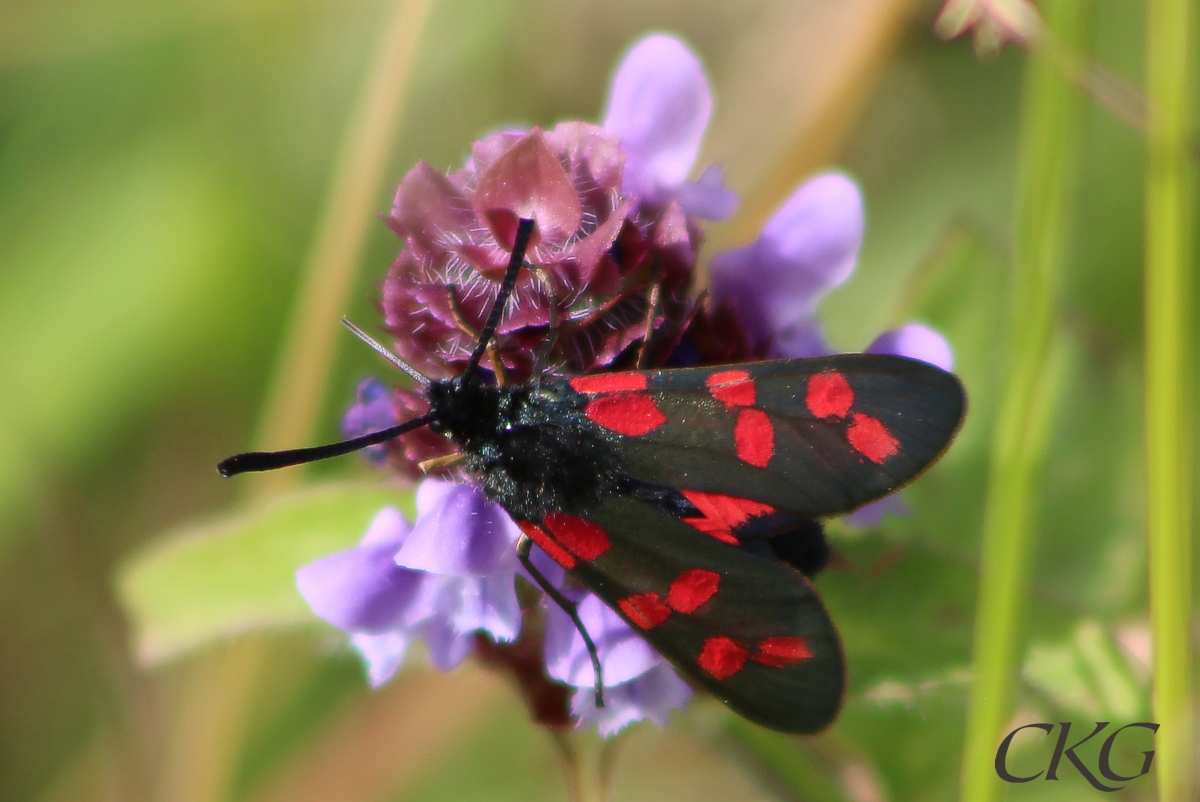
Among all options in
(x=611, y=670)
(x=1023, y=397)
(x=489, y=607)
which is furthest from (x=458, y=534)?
(x=1023, y=397)

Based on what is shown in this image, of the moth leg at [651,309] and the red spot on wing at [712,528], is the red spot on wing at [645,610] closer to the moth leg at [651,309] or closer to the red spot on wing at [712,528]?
the red spot on wing at [712,528]

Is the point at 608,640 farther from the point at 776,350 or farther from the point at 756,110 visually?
the point at 756,110

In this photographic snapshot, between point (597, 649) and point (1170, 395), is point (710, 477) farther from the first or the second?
point (1170, 395)

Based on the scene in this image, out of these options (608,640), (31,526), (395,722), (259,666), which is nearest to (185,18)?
(31,526)

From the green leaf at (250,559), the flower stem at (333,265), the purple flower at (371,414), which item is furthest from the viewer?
the flower stem at (333,265)

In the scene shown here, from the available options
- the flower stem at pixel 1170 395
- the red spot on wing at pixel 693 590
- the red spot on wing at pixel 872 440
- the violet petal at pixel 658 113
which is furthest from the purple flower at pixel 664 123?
the flower stem at pixel 1170 395

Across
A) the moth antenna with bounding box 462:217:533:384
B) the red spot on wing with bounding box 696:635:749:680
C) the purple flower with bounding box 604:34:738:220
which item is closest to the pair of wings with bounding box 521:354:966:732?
the red spot on wing with bounding box 696:635:749:680
